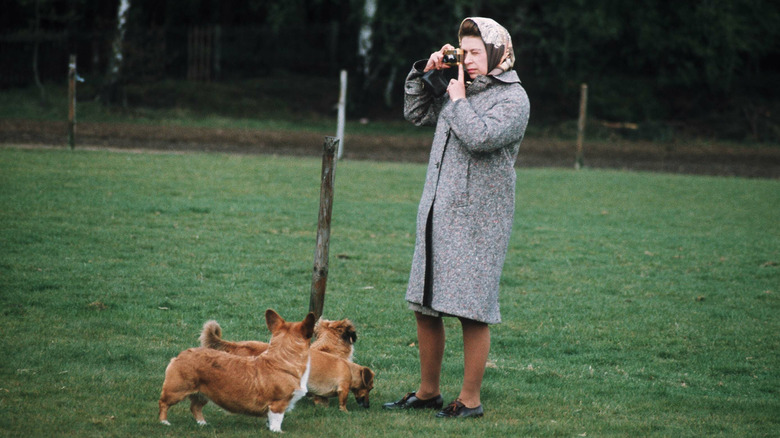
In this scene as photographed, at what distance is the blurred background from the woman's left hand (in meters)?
23.2

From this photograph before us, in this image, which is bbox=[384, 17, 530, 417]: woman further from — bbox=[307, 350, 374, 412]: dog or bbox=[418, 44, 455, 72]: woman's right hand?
bbox=[307, 350, 374, 412]: dog

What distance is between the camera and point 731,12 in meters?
30.2

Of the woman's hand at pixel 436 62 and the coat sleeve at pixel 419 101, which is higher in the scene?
the woman's hand at pixel 436 62

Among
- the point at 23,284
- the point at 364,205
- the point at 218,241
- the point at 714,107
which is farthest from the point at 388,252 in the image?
the point at 714,107

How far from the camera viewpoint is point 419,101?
15.9 ft

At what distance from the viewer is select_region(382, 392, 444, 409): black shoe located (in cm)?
500

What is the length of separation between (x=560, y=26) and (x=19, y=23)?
2055 centimetres

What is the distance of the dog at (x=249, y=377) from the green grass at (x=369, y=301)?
0.19m

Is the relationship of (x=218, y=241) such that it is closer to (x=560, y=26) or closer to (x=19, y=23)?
(x=560, y=26)

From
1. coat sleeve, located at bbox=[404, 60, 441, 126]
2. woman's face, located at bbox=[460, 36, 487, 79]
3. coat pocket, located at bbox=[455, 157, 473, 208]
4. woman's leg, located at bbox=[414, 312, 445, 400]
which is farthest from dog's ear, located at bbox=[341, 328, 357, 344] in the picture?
woman's face, located at bbox=[460, 36, 487, 79]

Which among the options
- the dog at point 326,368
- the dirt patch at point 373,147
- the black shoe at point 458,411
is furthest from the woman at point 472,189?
the dirt patch at point 373,147

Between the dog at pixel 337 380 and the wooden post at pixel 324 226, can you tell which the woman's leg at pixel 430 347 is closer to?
the dog at pixel 337 380

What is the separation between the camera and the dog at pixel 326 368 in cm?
481

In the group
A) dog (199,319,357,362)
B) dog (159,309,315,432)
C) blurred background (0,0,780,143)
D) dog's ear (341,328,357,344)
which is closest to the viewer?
dog (159,309,315,432)
